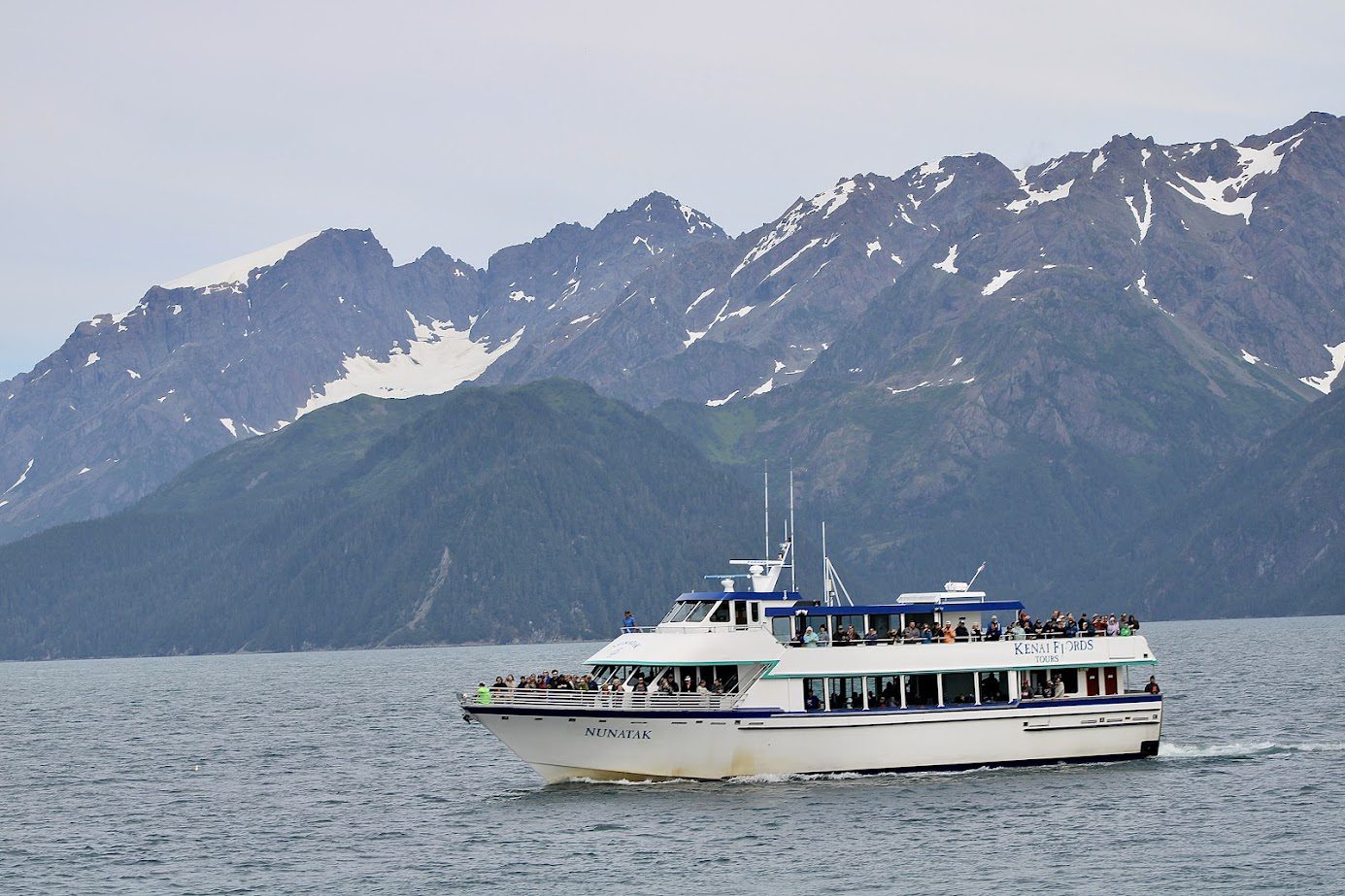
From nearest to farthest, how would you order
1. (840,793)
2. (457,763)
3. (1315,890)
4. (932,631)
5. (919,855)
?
1. (1315,890)
2. (919,855)
3. (840,793)
4. (932,631)
5. (457,763)

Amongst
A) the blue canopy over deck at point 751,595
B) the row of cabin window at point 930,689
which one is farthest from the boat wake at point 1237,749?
the blue canopy over deck at point 751,595

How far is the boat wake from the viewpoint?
7912 centimetres

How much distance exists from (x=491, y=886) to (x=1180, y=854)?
69.7ft

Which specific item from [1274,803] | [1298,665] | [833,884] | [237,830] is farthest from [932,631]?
[1298,665]

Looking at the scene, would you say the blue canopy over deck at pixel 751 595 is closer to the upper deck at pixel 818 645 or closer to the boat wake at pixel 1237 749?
the upper deck at pixel 818 645

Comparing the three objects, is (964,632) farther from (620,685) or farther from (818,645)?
(620,685)

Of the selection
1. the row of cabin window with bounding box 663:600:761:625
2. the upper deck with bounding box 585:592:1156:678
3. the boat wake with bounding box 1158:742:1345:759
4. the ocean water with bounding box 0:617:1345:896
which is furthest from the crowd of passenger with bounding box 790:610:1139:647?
the boat wake with bounding box 1158:742:1345:759

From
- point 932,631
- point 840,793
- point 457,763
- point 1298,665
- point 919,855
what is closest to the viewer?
point 919,855

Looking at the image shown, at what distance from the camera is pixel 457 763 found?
88.1 m

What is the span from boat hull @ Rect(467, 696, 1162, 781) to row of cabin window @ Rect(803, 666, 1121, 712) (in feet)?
2.48

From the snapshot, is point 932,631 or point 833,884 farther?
point 932,631

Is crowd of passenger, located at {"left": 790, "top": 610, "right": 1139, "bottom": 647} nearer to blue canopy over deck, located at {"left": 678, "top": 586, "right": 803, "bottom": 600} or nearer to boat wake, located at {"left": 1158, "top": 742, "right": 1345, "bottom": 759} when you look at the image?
blue canopy over deck, located at {"left": 678, "top": 586, "right": 803, "bottom": 600}

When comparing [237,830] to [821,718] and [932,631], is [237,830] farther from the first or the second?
[932,631]

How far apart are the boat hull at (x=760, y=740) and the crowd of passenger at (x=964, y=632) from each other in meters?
2.85
